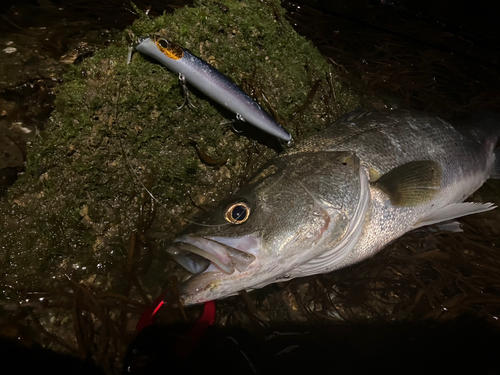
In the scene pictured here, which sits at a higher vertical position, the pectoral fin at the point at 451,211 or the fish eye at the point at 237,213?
the pectoral fin at the point at 451,211

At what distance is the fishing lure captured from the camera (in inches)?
80.4

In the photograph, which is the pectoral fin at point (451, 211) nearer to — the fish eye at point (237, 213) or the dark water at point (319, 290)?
the dark water at point (319, 290)

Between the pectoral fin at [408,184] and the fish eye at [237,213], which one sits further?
the pectoral fin at [408,184]

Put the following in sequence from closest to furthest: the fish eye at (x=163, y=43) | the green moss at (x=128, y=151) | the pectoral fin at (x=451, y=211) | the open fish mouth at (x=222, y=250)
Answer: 1. the open fish mouth at (x=222, y=250)
2. the fish eye at (x=163, y=43)
3. the green moss at (x=128, y=151)
4. the pectoral fin at (x=451, y=211)

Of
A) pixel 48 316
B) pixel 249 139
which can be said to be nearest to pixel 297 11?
pixel 249 139

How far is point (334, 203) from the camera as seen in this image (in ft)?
7.24

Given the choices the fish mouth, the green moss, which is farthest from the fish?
the green moss

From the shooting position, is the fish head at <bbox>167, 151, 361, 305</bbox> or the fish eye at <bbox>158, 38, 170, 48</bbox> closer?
the fish head at <bbox>167, 151, 361, 305</bbox>

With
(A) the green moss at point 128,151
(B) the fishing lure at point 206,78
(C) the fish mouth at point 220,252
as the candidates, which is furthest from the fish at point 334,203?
(A) the green moss at point 128,151

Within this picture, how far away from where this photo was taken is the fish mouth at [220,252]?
1.83 meters

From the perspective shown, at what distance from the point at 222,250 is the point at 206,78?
1303mm

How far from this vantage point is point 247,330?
246 cm

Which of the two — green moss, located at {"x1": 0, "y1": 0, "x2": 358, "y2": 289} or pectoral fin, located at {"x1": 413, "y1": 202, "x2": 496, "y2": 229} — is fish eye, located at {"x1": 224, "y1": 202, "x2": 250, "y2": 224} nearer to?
green moss, located at {"x1": 0, "y1": 0, "x2": 358, "y2": 289}

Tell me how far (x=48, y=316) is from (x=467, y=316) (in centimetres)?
375
